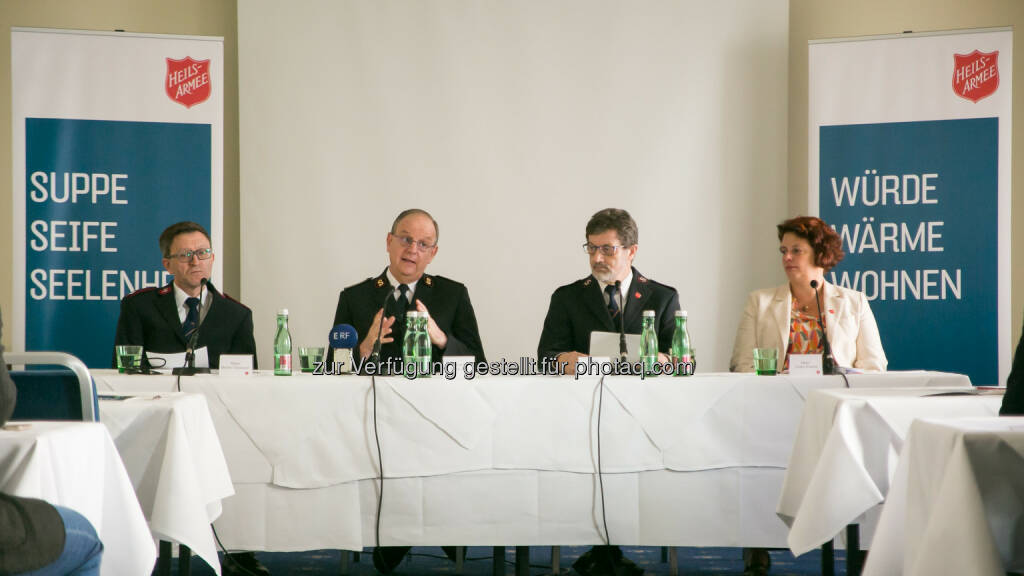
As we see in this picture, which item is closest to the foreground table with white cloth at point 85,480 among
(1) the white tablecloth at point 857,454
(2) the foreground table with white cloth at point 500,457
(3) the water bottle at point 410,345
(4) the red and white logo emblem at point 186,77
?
(2) the foreground table with white cloth at point 500,457

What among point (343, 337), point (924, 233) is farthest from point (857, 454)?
point (924, 233)

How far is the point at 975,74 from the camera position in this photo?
4.76 meters

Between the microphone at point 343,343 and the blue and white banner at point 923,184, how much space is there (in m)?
2.69

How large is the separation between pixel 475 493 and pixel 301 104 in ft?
8.74

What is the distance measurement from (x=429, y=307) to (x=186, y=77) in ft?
6.51

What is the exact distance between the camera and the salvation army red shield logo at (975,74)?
4742 mm

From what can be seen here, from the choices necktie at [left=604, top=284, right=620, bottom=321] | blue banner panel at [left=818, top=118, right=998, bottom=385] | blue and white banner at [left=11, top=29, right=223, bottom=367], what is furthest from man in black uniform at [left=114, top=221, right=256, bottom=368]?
blue banner panel at [left=818, top=118, right=998, bottom=385]

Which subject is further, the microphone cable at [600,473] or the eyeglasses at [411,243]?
the eyeglasses at [411,243]

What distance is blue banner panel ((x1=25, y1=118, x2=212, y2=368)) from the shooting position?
4734mm

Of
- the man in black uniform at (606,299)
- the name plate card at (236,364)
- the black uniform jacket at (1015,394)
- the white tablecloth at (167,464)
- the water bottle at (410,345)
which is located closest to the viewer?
the black uniform jacket at (1015,394)

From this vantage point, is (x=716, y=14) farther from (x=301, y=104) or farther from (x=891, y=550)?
(x=891, y=550)

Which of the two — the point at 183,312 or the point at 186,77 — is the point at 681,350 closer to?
the point at 183,312

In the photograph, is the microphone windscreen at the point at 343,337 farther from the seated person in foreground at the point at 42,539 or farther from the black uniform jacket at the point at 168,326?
the seated person in foreground at the point at 42,539

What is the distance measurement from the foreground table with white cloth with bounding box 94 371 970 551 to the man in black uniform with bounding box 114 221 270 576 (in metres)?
0.77
